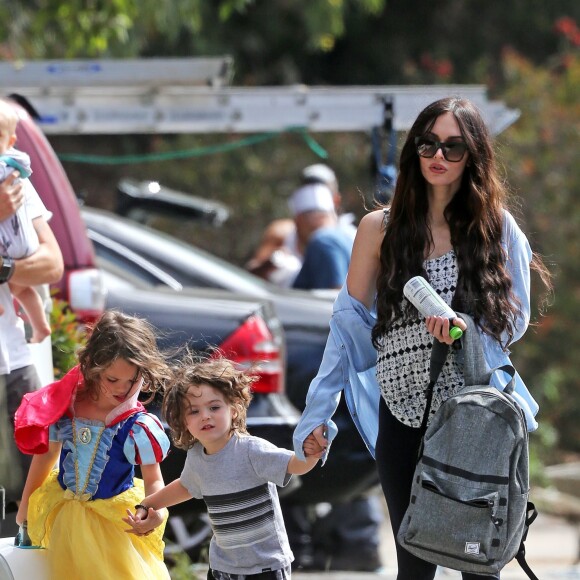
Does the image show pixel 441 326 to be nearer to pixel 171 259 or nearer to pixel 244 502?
pixel 244 502

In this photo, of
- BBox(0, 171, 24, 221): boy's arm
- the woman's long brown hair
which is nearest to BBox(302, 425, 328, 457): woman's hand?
the woman's long brown hair

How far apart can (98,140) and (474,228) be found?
1347 centimetres

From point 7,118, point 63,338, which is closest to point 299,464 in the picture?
point 7,118

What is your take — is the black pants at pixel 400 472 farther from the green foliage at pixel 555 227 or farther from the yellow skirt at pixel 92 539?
the green foliage at pixel 555 227

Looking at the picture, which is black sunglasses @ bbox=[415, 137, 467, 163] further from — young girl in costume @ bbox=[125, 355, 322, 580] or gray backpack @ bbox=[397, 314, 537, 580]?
young girl in costume @ bbox=[125, 355, 322, 580]

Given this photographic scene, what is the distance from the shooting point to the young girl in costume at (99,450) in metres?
3.89

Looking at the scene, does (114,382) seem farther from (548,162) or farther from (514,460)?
(548,162)

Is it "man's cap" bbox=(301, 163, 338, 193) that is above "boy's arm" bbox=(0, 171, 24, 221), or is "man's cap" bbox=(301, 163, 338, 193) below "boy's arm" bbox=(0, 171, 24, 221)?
above

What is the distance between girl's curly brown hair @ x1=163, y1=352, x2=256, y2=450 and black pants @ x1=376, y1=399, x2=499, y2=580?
1.34 feet

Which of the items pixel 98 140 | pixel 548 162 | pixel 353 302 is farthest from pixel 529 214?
pixel 353 302

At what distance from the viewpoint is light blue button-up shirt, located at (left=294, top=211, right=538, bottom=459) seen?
3887mm

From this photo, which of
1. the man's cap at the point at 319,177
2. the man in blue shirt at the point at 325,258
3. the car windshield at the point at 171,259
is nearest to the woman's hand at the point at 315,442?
the car windshield at the point at 171,259

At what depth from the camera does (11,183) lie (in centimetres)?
421

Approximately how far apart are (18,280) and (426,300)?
1291 millimetres
